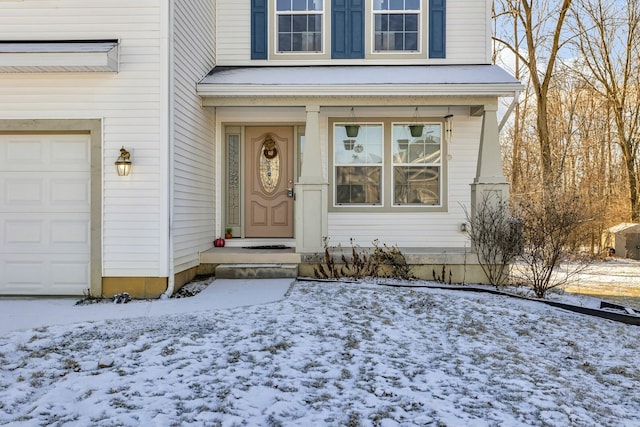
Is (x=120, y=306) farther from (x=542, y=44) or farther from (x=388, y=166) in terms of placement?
(x=542, y=44)

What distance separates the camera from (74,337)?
4.37m

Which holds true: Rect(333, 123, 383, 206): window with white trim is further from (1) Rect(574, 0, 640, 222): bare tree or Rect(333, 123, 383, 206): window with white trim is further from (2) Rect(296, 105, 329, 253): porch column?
(1) Rect(574, 0, 640, 222): bare tree

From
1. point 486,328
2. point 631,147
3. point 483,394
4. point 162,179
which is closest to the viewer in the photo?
point 483,394

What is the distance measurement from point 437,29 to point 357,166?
2814mm

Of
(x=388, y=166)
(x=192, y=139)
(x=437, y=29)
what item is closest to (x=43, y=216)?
(x=192, y=139)

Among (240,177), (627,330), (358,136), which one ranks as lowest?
(627,330)

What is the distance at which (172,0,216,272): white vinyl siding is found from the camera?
6.50m

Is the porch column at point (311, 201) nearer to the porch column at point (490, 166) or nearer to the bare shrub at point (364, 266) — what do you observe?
the bare shrub at point (364, 266)

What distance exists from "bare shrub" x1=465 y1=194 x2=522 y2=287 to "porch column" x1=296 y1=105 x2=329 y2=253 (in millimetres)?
2399

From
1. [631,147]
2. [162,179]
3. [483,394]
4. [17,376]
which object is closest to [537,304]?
[483,394]

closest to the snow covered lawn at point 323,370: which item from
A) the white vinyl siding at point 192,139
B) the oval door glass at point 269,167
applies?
the white vinyl siding at point 192,139

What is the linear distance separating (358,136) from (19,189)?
535cm

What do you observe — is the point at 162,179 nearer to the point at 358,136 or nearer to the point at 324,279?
the point at 324,279

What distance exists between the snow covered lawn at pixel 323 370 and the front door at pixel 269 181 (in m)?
3.34
